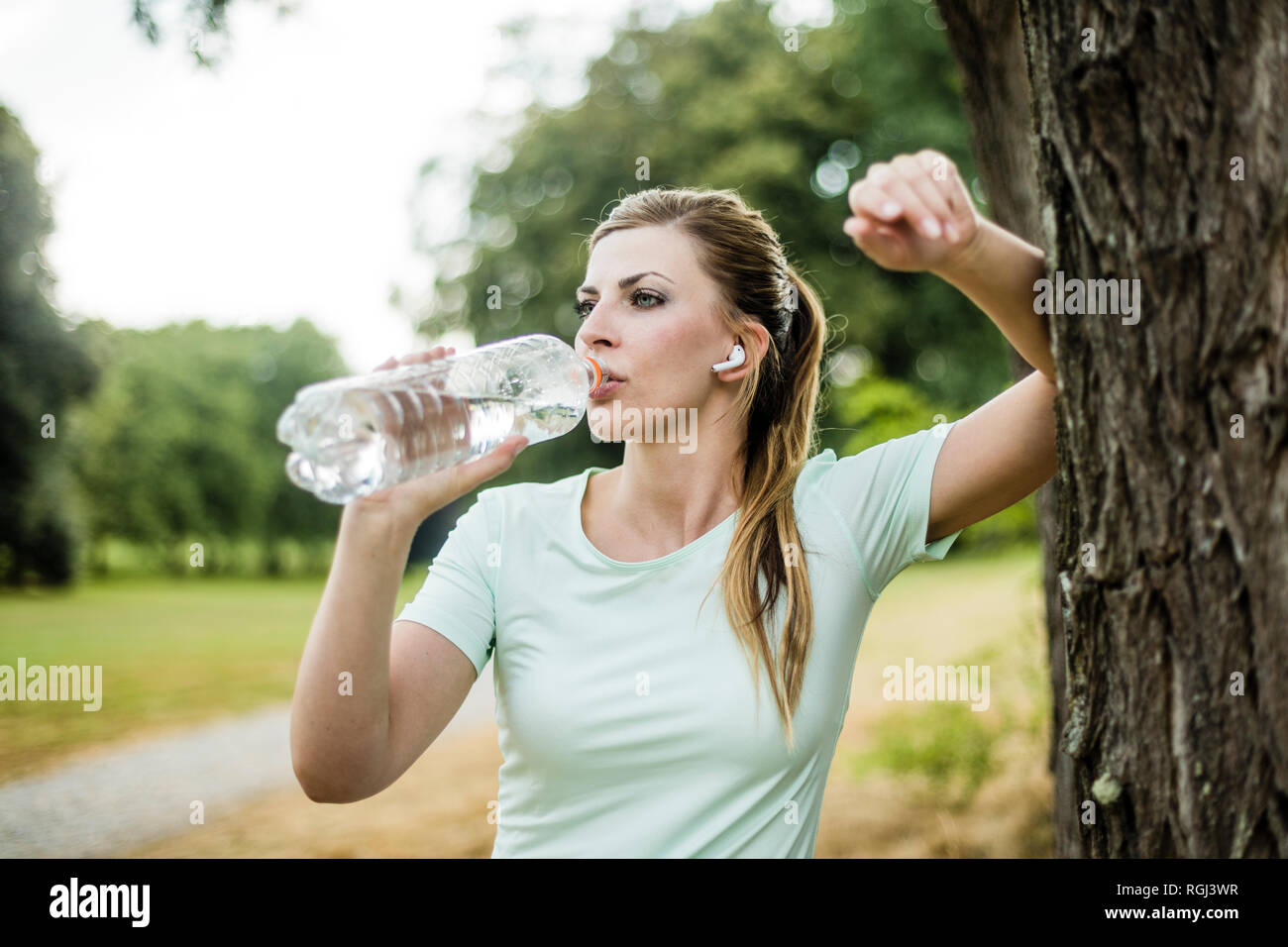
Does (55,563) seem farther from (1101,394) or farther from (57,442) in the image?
(1101,394)

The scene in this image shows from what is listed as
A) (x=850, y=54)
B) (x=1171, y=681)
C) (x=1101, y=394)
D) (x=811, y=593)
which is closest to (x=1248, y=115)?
(x=1101, y=394)

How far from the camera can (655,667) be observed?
2.00m

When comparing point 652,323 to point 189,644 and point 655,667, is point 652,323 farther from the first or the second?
point 189,644

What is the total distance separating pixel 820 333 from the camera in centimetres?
276

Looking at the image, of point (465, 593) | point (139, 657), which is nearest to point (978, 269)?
point (465, 593)

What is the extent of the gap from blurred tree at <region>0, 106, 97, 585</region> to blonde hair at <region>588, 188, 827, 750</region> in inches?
620

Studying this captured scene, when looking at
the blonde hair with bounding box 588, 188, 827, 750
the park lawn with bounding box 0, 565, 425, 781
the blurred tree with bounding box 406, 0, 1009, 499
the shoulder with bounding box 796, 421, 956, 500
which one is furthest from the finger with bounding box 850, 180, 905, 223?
the blurred tree with bounding box 406, 0, 1009, 499

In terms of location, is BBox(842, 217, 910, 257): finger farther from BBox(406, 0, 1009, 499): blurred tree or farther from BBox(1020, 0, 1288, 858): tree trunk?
BBox(406, 0, 1009, 499): blurred tree

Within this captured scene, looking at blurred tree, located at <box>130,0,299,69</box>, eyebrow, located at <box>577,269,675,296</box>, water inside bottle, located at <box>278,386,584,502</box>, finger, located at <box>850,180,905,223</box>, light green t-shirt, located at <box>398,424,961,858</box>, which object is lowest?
light green t-shirt, located at <box>398,424,961,858</box>

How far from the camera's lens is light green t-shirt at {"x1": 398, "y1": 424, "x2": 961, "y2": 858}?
192 cm

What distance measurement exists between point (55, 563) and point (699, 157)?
15307mm

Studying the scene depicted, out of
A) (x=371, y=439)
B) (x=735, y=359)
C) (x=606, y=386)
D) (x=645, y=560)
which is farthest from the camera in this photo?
(x=735, y=359)

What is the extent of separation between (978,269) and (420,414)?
1.18m

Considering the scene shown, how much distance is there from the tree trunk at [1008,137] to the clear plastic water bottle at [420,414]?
4.51ft
